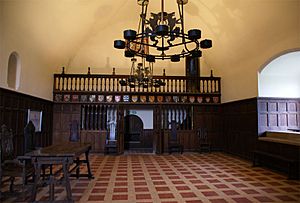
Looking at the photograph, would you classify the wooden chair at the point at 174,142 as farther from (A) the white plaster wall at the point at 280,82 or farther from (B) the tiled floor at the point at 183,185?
(A) the white plaster wall at the point at 280,82

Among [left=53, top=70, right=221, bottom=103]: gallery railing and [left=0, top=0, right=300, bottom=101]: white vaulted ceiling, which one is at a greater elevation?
[left=0, top=0, right=300, bottom=101]: white vaulted ceiling

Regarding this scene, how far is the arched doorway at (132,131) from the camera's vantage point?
→ 36.6 ft

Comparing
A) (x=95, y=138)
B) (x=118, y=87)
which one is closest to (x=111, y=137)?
(x=95, y=138)

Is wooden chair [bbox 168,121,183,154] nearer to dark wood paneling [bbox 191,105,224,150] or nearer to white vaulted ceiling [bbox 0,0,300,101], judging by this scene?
dark wood paneling [bbox 191,105,224,150]

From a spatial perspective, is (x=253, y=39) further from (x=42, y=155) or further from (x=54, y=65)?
(x=54, y=65)

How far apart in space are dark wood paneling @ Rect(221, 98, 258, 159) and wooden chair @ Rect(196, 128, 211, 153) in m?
0.71

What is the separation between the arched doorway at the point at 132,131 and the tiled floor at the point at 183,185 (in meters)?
4.31

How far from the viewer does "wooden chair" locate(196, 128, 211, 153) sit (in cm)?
944

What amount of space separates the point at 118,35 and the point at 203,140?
5723 millimetres

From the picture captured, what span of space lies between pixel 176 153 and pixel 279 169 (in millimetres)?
4016

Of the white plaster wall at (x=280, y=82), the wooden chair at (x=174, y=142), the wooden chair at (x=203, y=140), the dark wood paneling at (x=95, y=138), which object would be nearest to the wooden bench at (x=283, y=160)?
the white plaster wall at (x=280, y=82)

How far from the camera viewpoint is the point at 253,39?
665 cm

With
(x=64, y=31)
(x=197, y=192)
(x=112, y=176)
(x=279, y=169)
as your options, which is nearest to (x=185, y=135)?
(x=279, y=169)

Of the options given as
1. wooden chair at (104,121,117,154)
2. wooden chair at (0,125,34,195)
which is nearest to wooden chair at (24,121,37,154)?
wooden chair at (0,125,34,195)
